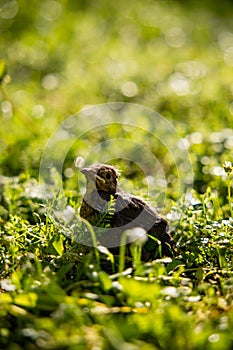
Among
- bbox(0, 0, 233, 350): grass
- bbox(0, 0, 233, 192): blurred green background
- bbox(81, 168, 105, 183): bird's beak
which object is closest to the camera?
bbox(0, 0, 233, 350): grass

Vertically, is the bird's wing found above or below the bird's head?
below

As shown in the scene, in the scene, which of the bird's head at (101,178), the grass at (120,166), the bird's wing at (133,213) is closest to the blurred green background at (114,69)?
the grass at (120,166)

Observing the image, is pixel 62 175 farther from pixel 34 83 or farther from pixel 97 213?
pixel 34 83

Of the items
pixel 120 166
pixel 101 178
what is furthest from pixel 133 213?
pixel 120 166

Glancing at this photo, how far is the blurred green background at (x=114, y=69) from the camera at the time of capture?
4.68 meters

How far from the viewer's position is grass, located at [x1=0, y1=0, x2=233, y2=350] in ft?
7.53

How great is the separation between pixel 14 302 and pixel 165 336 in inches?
26.8

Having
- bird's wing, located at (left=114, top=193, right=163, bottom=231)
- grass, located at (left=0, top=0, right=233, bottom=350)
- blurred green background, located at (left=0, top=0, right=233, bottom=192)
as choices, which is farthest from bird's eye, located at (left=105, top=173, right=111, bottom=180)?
blurred green background, located at (left=0, top=0, right=233, bottom=192)

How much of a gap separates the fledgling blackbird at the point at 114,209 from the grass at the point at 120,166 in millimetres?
75

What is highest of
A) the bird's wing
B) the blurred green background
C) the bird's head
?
the bird's head

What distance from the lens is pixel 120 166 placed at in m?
4.21

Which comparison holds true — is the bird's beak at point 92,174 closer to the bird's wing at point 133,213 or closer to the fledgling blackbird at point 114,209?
the fledgling blackbird at point 114,209

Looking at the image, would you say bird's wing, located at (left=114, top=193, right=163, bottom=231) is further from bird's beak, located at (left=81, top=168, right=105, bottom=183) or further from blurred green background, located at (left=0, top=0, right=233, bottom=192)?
blurred green background, located at (left=0, top=0, right=233, bottom=192)

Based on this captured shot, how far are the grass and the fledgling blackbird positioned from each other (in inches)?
3.0
